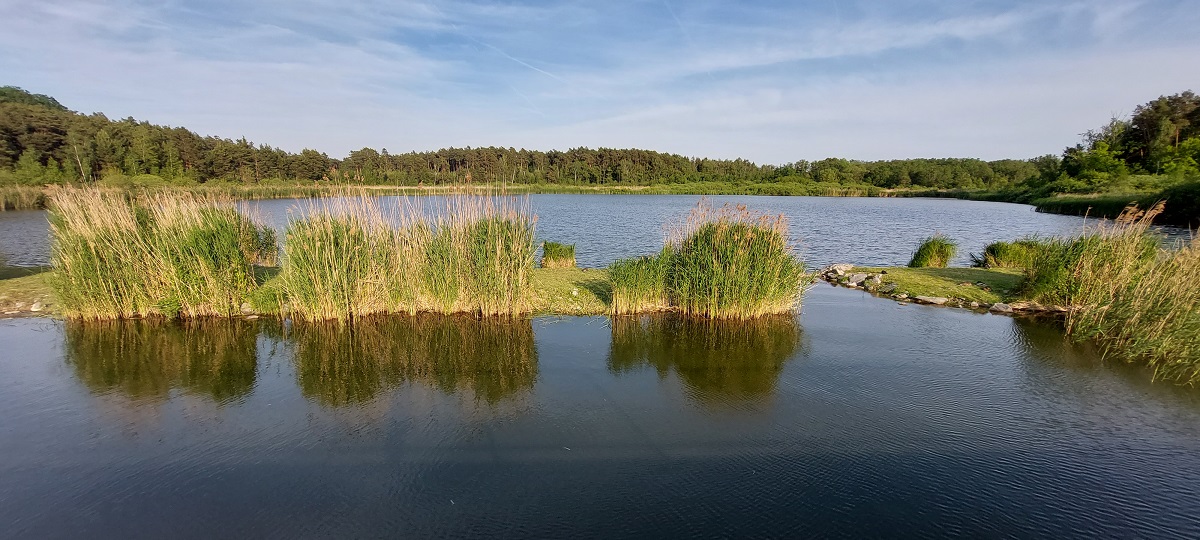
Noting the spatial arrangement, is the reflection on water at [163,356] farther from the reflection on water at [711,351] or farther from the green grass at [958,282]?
the green grass at [958,282]

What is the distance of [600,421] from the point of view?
5965mm

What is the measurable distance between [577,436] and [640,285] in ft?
17.1

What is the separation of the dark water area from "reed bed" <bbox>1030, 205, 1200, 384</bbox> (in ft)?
2.56

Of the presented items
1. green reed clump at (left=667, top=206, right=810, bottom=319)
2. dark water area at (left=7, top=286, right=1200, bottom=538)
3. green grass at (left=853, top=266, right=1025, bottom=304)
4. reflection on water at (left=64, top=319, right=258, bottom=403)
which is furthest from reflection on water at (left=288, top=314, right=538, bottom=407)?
green grass at (left=853, top=266, right=1025, bottom=304)

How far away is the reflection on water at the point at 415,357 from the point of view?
22.6 feet

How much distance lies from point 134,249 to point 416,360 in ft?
20.2

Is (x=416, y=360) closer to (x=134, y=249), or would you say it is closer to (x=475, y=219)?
(x=475, y=219)

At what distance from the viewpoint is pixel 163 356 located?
7.93 meters

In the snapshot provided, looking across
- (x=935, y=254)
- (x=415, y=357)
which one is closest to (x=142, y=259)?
(x=415, y=357)

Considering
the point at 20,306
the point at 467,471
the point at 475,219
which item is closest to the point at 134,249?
the point at 20,306

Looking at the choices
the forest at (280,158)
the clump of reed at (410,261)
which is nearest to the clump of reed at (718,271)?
the clump of reed at (410,261)

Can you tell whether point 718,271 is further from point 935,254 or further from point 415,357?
point 935,254

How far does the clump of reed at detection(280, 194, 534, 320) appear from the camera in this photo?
9328 millimetres

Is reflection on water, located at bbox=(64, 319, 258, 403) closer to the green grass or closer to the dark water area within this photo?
the dark water area
